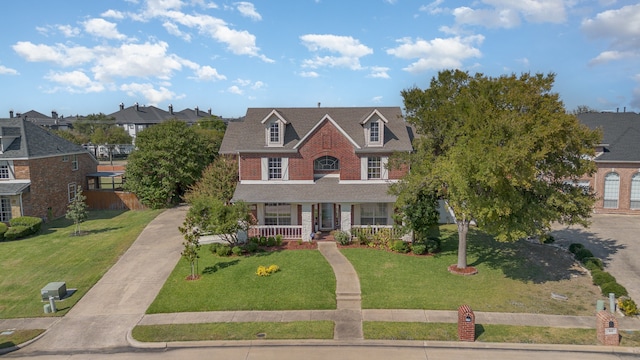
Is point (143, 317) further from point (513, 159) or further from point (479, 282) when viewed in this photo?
point (513, 159)

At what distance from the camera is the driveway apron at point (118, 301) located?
56.7 feet

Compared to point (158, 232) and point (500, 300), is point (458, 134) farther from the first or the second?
point (158, 232)

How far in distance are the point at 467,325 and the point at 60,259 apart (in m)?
24.7

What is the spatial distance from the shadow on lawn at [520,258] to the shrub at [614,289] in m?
2.56

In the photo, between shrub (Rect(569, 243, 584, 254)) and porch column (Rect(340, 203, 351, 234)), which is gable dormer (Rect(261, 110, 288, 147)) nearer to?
porch column (Rect(340, 203, 351, 234))

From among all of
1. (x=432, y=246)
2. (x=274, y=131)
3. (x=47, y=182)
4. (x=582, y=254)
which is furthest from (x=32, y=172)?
(x=582, y=254)

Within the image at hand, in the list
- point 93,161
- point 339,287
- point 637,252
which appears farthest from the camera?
point 93,161

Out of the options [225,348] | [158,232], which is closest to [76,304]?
[225,348]

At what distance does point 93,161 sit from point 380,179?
34093 mm

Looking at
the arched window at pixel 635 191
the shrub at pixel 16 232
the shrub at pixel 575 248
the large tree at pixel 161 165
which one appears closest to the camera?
the shrub at pixel 575 248

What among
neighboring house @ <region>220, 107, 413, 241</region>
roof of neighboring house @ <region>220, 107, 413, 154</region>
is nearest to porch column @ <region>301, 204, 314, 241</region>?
neighboring house @ <region>220, 107, 413, 241</region>

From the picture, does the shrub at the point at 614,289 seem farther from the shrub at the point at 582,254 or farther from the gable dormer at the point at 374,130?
the gable dormer at the point at 374,130

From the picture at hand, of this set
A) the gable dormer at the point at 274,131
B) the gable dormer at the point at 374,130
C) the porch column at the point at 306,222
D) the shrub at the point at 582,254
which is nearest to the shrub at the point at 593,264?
the shrub at the point at 582,254

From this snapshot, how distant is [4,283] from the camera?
2348cm
